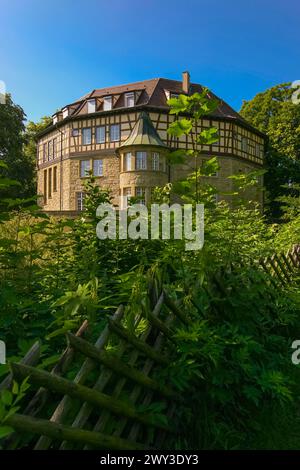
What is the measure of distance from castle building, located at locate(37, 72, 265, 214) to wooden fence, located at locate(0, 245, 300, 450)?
88.5ft

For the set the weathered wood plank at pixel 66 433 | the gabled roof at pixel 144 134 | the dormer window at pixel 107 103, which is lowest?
the weathered wood plank at pixel 66 433

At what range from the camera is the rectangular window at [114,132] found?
1272 inches

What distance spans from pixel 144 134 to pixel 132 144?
49.4 inches

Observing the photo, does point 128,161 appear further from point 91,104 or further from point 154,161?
point 91,104

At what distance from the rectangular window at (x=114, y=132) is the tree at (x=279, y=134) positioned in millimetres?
13461

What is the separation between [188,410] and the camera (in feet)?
7.86

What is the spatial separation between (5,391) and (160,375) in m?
1.05

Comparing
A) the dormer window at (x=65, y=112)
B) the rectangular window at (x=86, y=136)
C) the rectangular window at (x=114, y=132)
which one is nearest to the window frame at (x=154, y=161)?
the rectangular window at (x=114, y=132)

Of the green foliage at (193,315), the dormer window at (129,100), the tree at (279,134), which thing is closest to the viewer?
the green foliage at (193,315)

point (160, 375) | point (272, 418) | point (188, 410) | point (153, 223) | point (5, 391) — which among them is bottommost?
point (272, 418)

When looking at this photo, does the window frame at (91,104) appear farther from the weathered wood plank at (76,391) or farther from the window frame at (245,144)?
the weathered wood plank at (76,391)

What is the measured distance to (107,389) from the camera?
205 cm
